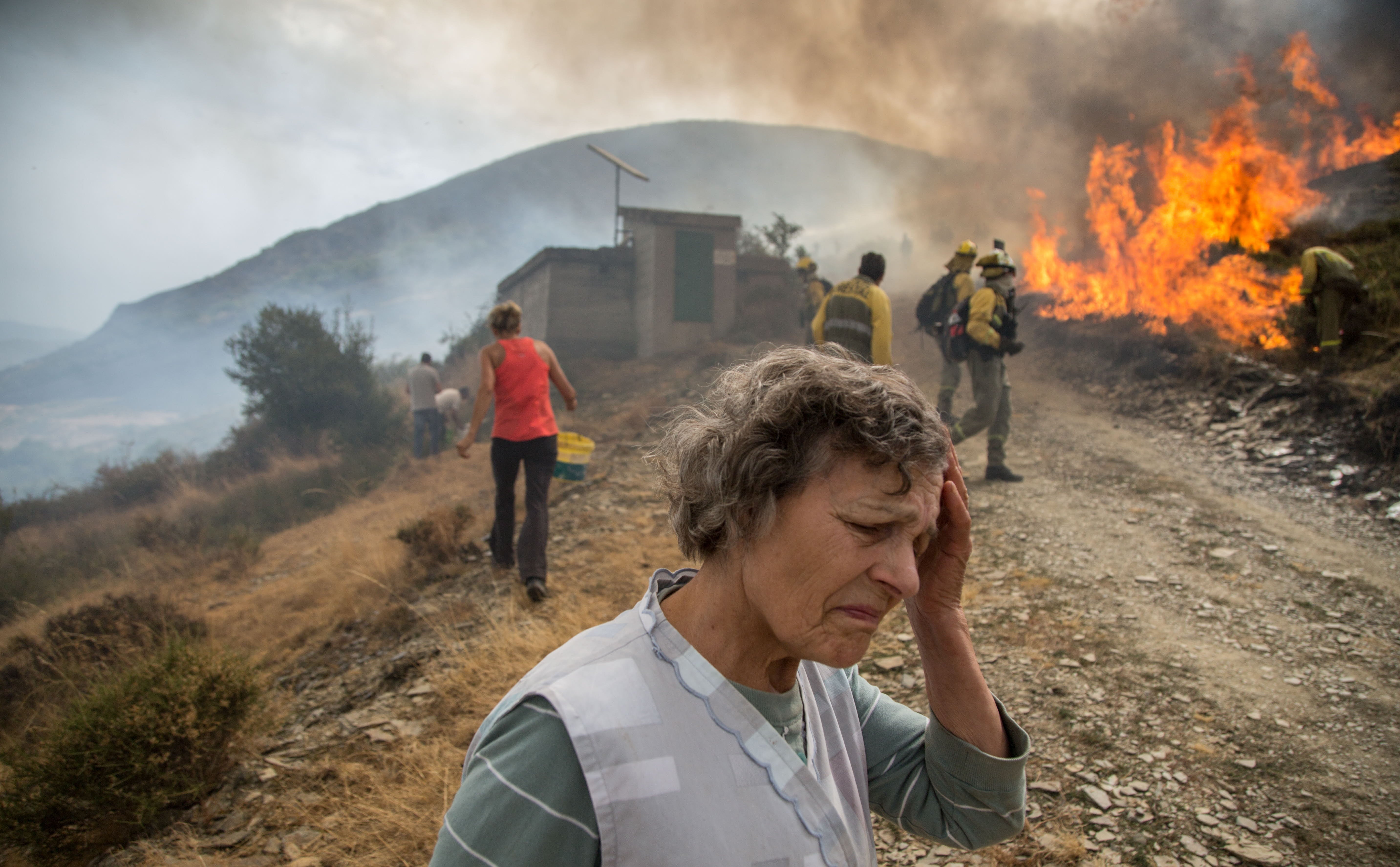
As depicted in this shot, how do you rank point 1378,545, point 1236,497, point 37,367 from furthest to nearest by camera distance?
point 37,367 < point 1236,497 < point 1378,545

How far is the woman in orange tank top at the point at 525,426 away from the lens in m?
4.91

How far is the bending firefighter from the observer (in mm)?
7816

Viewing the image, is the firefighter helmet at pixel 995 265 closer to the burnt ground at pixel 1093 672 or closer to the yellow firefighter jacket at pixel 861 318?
the yellow firefighter jacket at pixel 861 318

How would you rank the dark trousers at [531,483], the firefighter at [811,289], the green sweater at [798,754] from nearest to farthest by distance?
1. the green sweater at [798,754]
2. the dark trousers at [531,483]
3. the firefighter at [811,289]

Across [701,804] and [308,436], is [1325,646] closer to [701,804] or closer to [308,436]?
[701,804]

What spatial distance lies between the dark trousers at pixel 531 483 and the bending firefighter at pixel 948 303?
447 cm

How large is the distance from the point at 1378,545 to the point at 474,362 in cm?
2119

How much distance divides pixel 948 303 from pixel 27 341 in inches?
6281

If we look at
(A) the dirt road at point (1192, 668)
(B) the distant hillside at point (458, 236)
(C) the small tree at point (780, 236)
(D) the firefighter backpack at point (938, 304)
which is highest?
(B) the distant hillside at point (458, 236)

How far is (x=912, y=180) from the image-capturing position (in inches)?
2232

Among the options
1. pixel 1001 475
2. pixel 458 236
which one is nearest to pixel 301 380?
pixel 1001 475

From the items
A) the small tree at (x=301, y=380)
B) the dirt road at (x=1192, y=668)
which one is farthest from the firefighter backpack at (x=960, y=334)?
the small tree at (x=301, y=380)

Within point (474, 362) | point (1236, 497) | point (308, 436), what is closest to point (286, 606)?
point (1236, 497)

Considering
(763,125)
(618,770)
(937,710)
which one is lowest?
(937,710)
